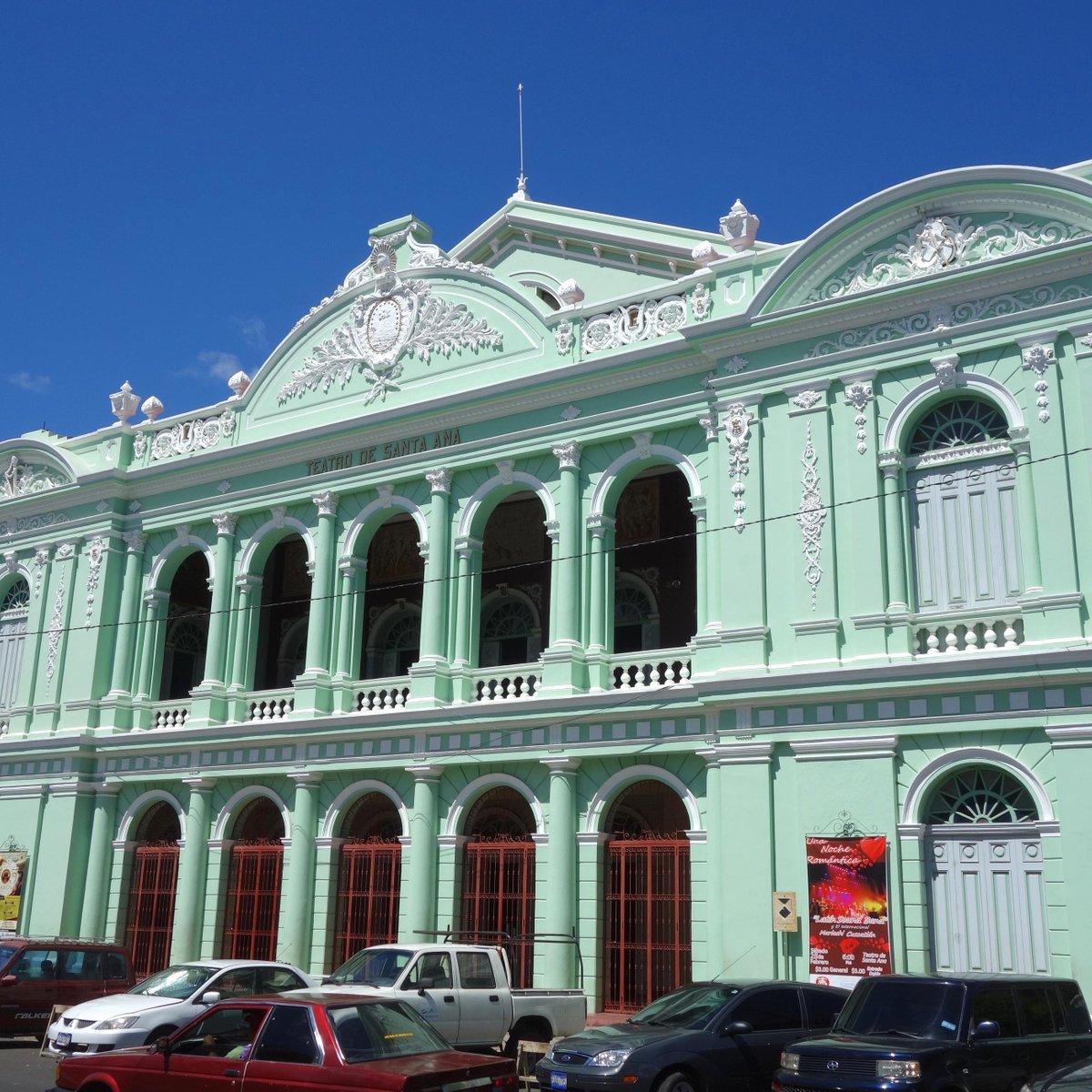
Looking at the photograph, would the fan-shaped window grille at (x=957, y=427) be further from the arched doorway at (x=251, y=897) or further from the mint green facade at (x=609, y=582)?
the arched doorway at (x=251, y=897)

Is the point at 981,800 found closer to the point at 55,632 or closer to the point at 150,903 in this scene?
the point at 150,903

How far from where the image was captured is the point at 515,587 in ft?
83.8

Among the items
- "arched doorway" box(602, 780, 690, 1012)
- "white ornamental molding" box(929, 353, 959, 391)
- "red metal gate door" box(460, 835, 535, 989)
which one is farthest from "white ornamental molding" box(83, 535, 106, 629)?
"white ornamental molding" box(929, 353, 959, 391)

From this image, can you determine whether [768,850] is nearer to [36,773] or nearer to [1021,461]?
[1021,461]

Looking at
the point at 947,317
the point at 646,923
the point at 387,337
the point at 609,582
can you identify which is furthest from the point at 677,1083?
the point at 387,337

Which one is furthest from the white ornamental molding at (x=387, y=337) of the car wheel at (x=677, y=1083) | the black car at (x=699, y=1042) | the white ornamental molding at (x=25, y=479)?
the car wheel at (x=677, y=1083)

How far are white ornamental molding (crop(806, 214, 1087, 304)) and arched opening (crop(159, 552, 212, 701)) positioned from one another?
14978mm

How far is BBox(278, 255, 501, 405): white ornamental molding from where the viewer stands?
22.9 meters

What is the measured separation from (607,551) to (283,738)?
22.1 feet

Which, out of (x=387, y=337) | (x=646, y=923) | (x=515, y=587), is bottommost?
(x=646, y=923)

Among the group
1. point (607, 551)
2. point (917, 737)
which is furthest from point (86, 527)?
point (917, 737)

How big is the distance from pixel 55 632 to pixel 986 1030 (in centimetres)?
2095

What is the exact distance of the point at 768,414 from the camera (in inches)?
746

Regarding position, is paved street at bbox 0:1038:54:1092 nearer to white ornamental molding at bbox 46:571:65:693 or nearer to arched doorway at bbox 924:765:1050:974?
white ornamental molding at bbox 46:571:65:693
